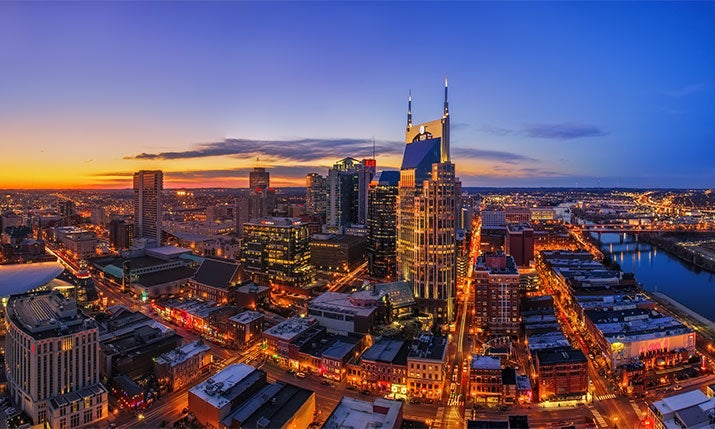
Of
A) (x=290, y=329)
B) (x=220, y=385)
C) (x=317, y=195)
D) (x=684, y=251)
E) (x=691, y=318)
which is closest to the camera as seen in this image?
(x=220, y=385)

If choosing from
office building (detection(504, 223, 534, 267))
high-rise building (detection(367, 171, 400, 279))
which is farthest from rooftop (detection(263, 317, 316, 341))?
office building (detection(504, 223, 534, 267))

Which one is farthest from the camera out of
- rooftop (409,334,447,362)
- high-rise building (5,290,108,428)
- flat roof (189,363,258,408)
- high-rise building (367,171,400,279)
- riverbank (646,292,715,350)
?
high-rise building (367,171,400,279)

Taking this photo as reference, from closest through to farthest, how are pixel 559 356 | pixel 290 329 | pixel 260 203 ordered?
pixel 559 356, pixel 290 329, pixel 260 203

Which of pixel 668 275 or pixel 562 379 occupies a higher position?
pixel 562 379

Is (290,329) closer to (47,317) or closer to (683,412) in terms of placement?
(47,317)

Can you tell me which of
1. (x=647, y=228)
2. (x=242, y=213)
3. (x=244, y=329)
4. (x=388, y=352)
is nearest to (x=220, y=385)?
(x=244, y=329)

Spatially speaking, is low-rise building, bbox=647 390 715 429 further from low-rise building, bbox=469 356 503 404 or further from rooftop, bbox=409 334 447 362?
rooftop, bbox=409 334 447 362
